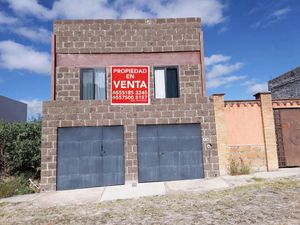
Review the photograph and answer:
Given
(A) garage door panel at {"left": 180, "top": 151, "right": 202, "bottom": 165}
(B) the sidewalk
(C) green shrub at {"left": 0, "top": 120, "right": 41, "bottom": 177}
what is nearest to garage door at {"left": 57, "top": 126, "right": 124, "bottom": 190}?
(B) the sidewalk

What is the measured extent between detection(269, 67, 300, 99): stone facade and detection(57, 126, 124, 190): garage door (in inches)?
569

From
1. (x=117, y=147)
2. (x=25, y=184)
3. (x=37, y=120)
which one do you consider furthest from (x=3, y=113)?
(x=117, y=147)

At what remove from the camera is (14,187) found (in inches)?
428

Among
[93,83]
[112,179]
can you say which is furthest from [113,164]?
[93,83]

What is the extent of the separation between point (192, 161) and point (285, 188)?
4.06 m

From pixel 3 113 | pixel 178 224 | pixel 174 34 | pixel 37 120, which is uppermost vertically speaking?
pixel 174 34

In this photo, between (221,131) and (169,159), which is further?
(221,131)

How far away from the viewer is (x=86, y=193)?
10.2m

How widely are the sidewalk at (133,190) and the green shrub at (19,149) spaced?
3029 mm

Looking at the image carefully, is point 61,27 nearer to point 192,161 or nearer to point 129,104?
point 129,104

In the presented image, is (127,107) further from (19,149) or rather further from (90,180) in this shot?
(19,149)

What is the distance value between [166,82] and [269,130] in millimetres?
5569

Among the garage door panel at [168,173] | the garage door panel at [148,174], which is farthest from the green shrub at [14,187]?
the garage door panel at [168,173]

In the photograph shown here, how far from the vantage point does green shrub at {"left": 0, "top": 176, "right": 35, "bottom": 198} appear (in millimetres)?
10398
